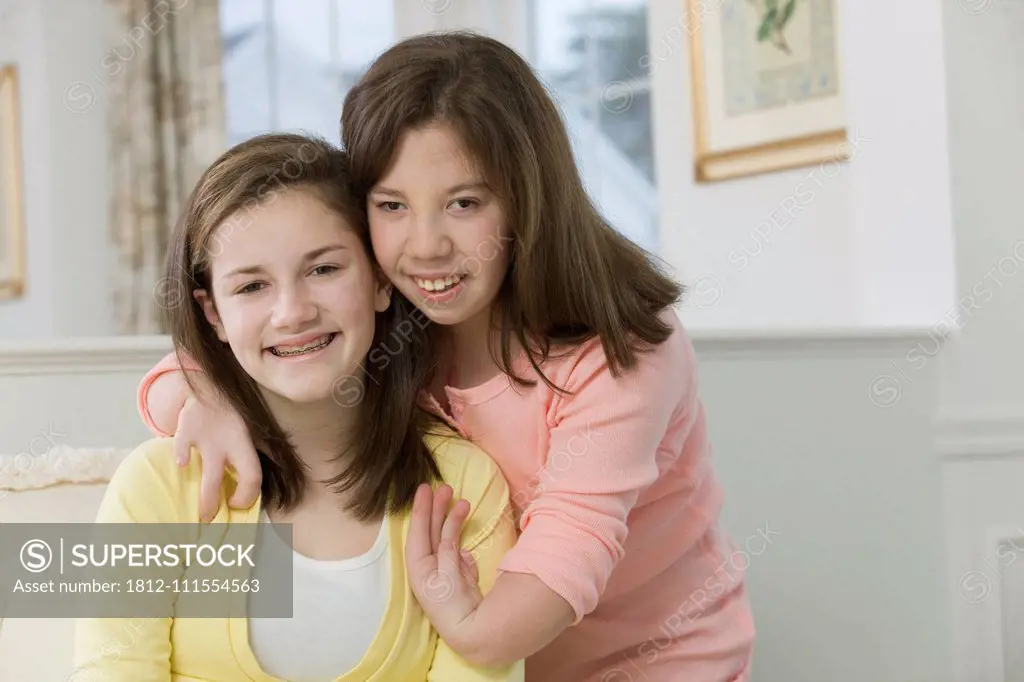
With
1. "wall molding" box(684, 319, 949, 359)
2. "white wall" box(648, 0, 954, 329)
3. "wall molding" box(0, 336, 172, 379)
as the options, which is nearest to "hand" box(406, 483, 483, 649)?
"wall molding" box(0, 336, 172, 379)

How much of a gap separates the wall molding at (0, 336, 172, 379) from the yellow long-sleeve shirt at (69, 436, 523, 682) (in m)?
0.51

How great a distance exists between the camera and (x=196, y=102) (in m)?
4.59

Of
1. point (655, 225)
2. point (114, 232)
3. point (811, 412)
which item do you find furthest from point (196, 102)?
point (811, 412)

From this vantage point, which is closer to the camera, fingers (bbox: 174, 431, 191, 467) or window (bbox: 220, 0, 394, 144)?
fingers (bbox: 174, 431, 191, 467)

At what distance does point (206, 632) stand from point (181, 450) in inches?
8.6

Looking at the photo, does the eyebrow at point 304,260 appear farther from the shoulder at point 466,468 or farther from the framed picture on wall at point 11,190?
the framed picture on wall at point 11,190

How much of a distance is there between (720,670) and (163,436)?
0.85 m

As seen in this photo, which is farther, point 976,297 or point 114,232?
point 114,232

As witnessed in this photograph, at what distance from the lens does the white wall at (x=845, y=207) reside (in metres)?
2.62

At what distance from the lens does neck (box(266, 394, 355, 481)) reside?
148 cm

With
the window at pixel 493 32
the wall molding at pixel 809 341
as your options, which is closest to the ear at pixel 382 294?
the wall molding at pixel 809 341

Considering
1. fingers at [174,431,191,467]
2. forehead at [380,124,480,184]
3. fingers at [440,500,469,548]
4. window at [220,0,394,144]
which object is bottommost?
fingers at [440,500,469,548]

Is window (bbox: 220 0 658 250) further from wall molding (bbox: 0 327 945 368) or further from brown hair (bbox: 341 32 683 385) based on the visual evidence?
brown hair (bbox: 341 32 683 385)

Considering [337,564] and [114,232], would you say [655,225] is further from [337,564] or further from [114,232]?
[337,564]
